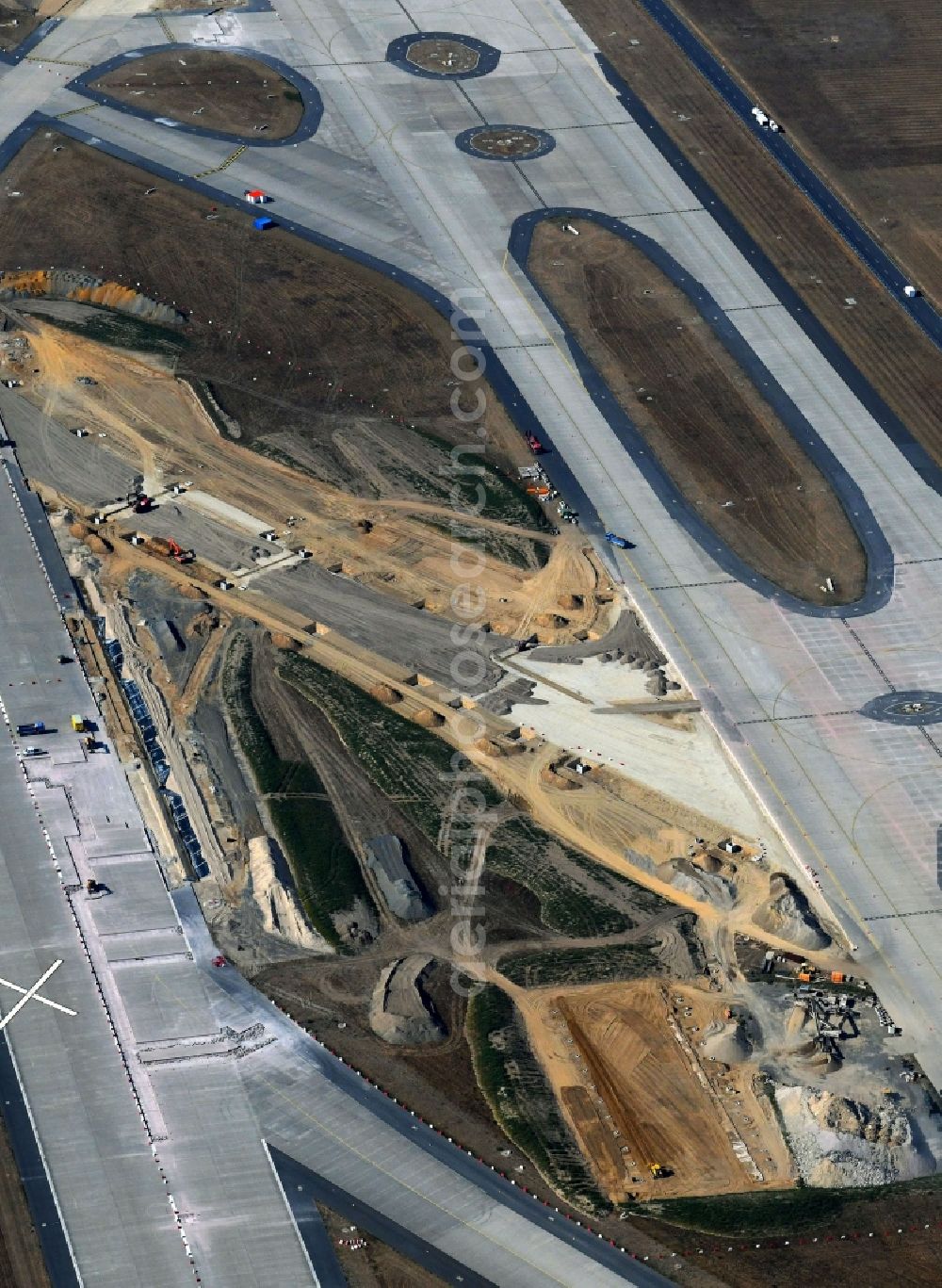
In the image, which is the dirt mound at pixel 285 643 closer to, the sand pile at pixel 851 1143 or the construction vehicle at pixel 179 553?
the construction vehicle at pixel 179 553

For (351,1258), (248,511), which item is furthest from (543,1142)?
Result: (248,511)

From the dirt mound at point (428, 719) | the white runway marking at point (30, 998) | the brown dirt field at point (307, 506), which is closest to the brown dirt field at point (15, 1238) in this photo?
the white runway marking at point (30, 998)

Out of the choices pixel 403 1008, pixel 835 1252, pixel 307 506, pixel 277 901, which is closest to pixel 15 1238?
pixel 403 1008

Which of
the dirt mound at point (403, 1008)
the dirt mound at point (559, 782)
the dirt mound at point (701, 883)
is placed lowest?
the dirt mound at point (701, 883)

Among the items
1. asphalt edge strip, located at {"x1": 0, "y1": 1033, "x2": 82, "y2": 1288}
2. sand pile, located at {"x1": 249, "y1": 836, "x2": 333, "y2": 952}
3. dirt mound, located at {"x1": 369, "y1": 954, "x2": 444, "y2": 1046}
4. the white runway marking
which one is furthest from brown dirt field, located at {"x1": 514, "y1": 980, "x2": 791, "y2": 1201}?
asphalt edge strip, located at {"x1": 0, "y1": 1033, "x2": 82, "y2": 1288}

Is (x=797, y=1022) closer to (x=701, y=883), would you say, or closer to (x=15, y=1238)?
(x=701, y=883)

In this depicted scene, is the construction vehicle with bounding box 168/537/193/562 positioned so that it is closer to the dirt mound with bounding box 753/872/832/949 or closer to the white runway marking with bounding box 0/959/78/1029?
the white runway marking with bounding box 0/959/78/1029
